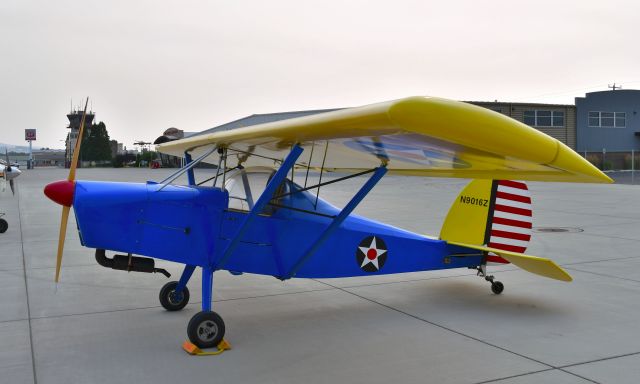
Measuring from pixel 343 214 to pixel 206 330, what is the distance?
65.1 inches

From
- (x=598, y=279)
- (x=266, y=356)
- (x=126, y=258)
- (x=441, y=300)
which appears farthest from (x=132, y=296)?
(x=598, y=279)

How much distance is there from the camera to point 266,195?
5.36m

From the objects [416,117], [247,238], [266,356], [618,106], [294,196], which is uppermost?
[618,106]

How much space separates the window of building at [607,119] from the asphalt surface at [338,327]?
172 ft

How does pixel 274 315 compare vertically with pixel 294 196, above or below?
below

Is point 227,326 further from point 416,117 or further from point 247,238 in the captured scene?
point 416,117

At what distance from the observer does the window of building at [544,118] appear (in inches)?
2126

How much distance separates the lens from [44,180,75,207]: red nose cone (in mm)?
5145

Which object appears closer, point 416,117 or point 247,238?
point 416,117

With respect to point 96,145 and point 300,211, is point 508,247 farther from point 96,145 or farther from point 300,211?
point 96,145

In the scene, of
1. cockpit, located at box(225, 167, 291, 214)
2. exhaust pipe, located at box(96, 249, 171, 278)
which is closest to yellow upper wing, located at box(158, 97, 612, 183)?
cockpit, located at box(225, 167, 291, 214)

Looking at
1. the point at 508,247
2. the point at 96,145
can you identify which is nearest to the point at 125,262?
the point at 508,247

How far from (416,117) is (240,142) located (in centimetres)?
279

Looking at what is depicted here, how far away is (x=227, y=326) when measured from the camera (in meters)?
6.09
